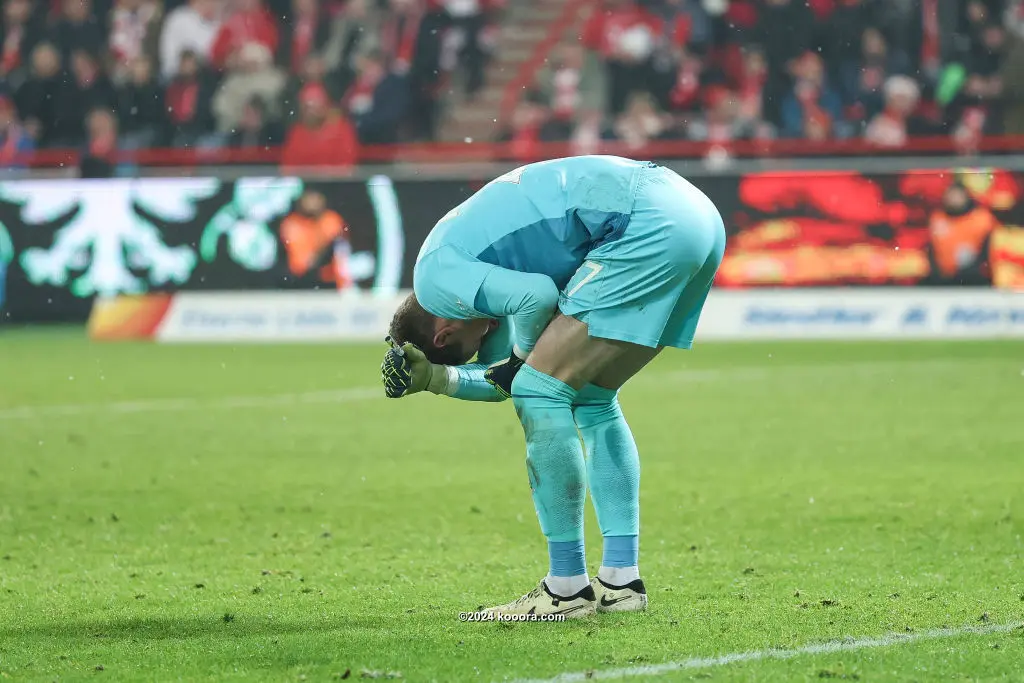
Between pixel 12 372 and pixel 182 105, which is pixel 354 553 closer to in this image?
pixel 12 372

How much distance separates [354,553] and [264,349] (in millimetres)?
9021

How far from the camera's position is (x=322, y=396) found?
480 inches

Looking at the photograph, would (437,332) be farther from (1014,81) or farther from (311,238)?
(1014,81)

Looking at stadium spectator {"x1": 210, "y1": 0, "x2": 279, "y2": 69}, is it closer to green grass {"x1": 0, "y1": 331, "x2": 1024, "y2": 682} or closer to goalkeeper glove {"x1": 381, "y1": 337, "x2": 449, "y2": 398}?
green grass {"x1": 0, "y1": 331, "x2": 1024, "y2": 682}

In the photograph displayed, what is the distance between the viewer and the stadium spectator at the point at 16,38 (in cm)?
2100

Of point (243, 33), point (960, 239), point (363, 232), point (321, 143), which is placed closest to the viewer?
point (960, 239)

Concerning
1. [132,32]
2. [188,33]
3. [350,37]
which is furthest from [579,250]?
[132,32]

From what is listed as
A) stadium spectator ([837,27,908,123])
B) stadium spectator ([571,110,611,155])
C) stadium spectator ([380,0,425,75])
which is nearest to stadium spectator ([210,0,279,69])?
stadium spectator ([380,0,425,75])

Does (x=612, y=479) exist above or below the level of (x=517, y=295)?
below

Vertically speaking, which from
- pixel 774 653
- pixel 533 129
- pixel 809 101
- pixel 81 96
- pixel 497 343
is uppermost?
pixel 497 343

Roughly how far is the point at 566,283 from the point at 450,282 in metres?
0.42

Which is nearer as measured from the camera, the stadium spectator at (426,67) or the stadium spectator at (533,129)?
the stadium spectator at (533,129)

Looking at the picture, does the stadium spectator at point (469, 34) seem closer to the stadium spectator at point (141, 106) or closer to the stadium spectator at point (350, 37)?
the stadium spectator at point (350, 37)

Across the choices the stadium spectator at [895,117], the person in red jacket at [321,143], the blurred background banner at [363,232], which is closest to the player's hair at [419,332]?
the blurred background banner at [363,232]
